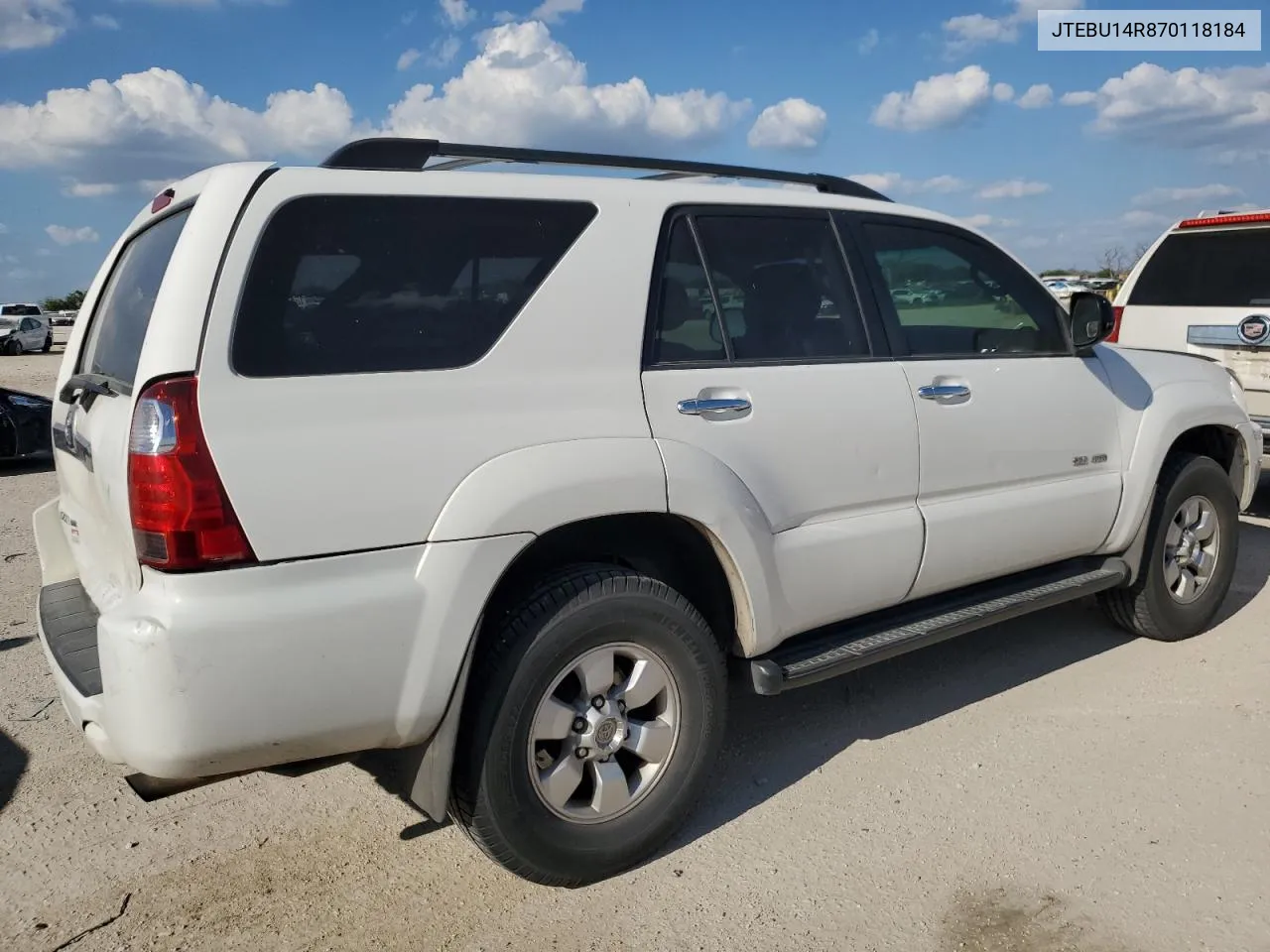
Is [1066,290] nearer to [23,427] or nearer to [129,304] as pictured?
[23,427]

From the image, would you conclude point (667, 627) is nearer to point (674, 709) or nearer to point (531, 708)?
point (674, 709)

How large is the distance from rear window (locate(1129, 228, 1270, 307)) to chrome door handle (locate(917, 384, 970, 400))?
425 cm

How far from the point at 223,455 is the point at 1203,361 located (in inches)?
179

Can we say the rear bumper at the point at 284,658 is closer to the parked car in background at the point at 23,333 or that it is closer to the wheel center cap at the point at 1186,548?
the wheel center cap at the point at 1186,548

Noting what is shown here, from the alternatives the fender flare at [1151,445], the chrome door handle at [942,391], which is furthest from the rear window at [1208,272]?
the chrome door handle at [942,391]

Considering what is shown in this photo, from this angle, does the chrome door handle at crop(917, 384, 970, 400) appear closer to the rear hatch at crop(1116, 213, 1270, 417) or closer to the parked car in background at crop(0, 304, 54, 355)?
the rear hatch at crop(1116, 213, 1270, 417)

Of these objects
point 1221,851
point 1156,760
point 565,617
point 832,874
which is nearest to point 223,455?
point 565,617

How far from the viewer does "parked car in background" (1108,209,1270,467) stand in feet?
22.1

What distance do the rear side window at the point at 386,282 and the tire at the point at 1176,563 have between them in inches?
126

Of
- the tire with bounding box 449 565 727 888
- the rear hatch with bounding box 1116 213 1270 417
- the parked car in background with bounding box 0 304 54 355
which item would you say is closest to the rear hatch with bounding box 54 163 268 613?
the tire with bounding box 449 565 727 888

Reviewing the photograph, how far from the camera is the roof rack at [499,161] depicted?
2752 mm

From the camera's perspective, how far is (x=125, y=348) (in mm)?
2811

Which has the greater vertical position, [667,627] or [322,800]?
[667,627]

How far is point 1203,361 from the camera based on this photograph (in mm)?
4984
